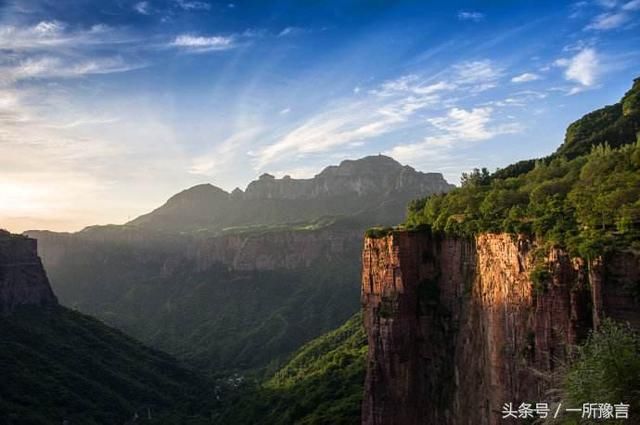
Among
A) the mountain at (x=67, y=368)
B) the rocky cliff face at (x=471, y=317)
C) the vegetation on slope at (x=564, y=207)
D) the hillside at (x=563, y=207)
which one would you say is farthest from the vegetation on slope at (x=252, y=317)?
the vegetation on slope at (x=564, y=207)

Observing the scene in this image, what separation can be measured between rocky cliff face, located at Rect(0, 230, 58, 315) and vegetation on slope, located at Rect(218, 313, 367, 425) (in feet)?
178

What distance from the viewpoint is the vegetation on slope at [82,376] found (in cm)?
8250

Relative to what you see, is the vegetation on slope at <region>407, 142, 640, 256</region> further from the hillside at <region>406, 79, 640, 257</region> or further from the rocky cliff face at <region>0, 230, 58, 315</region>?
Result: the rocky cliff face at <region>0, 230, 58, 315</region>

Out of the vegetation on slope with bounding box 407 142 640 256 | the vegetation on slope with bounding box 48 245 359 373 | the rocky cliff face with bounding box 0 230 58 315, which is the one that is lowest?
the vegetation on slope with bounding box 48 245 359 373

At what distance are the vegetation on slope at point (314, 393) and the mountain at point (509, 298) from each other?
44.6 ft

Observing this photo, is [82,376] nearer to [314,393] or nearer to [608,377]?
[314,393]

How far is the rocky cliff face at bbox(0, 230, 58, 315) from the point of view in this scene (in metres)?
117

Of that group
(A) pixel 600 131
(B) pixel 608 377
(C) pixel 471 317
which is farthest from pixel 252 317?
(B) pixel 608 377

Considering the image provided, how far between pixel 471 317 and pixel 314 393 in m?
33.8

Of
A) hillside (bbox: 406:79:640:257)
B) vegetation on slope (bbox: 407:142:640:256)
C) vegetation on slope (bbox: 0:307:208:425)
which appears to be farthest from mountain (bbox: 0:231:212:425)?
vegetation on slope (bbox: 407:142:640:256)

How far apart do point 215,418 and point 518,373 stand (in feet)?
241

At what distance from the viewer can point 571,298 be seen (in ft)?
77.8

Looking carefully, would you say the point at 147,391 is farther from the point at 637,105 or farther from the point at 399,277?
the point at 637,105

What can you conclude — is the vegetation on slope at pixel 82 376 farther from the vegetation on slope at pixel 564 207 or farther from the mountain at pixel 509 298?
the vegetation on slope at pixel 564 207
